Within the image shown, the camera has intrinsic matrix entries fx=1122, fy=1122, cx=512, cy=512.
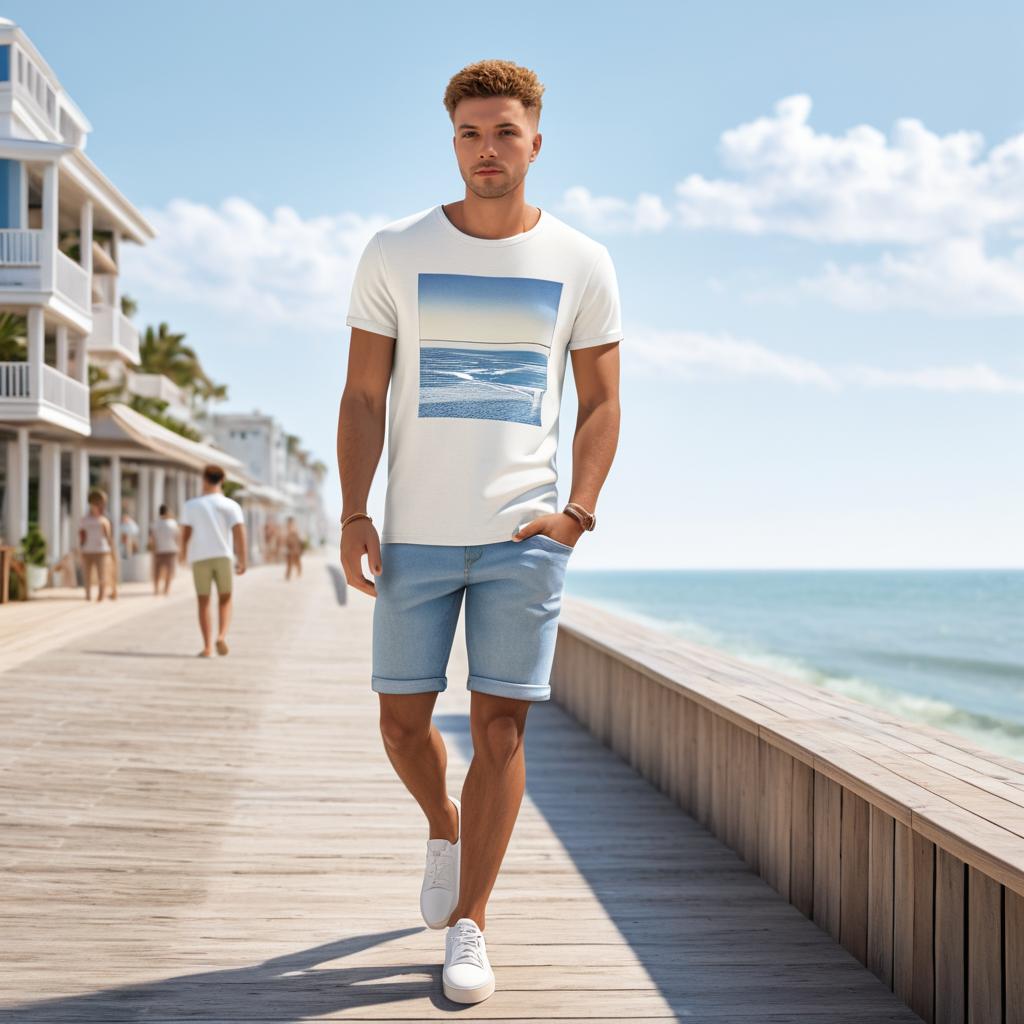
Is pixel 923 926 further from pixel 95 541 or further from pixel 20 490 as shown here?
pixel 20 490

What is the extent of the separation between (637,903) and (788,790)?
55 centimetres

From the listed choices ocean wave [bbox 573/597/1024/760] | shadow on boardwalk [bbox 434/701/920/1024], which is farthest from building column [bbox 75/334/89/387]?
shadow on boardwalk [bbox 434/701/920/1024]

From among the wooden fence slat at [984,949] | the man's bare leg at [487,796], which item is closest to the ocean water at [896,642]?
the wooden fence slat at [984,949]

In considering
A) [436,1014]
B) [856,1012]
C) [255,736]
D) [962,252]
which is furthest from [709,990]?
[962,252]

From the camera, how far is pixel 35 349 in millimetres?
19422

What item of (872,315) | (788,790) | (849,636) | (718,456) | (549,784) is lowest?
(849,636)

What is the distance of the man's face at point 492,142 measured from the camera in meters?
2.39

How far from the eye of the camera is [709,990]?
2537 mm

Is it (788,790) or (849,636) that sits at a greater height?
(788,790)

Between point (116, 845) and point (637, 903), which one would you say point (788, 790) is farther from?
point (116, 845)

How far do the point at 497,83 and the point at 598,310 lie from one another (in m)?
0.53

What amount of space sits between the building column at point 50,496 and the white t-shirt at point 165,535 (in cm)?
356

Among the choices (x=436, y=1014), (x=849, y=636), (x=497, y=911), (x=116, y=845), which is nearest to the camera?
(x=436, y=1014)

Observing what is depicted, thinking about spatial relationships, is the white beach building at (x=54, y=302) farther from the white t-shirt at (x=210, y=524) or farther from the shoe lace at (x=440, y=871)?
the shoe lace at (x=440, y=871)
